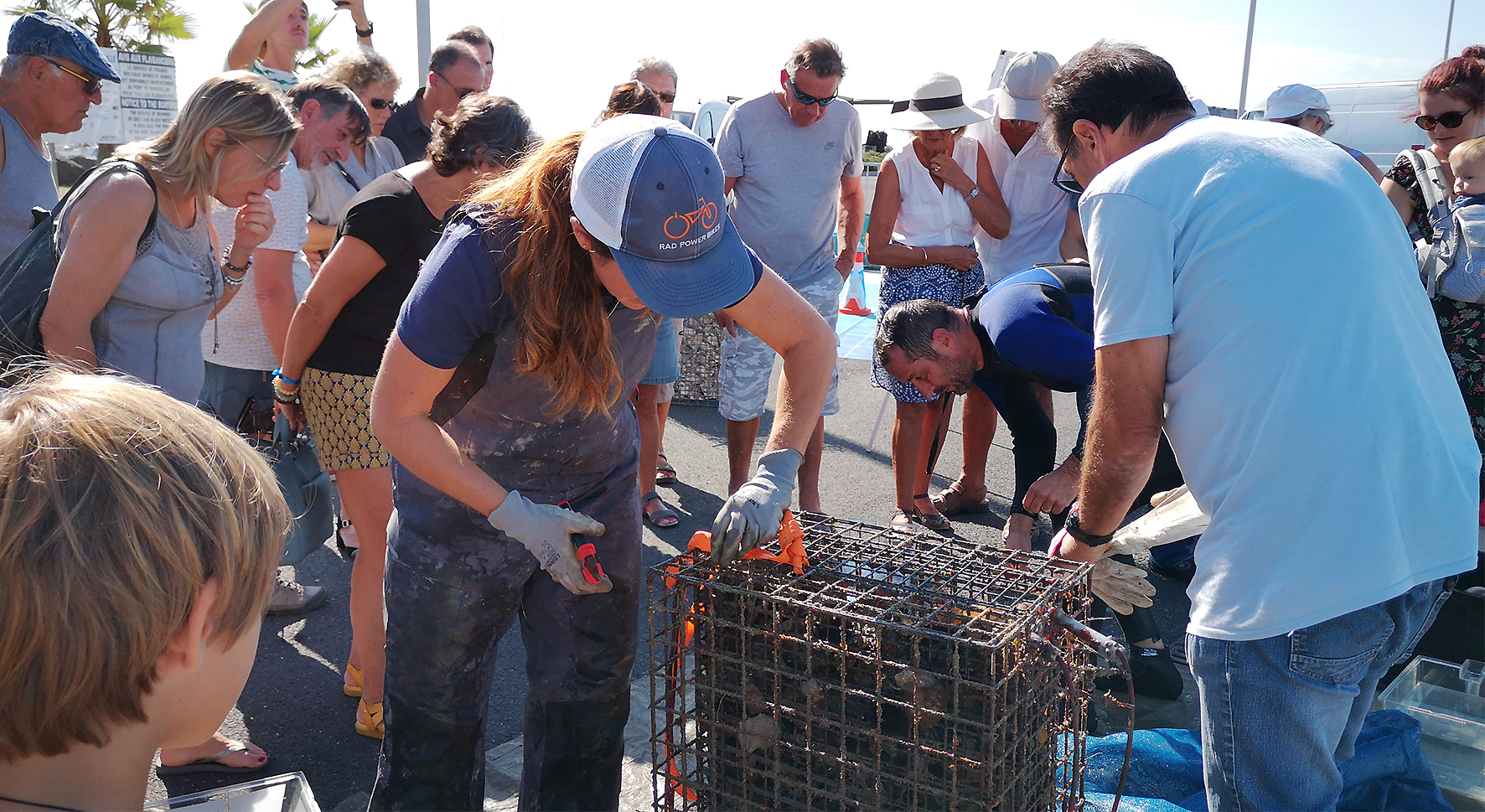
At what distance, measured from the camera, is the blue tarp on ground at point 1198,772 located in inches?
89.6

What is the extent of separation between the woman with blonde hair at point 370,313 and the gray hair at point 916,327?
1.38 m

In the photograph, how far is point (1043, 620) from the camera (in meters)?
1.65

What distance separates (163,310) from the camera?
98.4 inches

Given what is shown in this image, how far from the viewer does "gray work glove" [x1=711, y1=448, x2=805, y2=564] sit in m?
1.76

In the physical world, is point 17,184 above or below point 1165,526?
above

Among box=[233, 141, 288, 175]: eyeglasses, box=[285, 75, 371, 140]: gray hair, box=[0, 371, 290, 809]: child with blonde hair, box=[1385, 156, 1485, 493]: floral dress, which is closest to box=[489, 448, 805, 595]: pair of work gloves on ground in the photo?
box=[0, 371, 290, 809]: child with blonde hair

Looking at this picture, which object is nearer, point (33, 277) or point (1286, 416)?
point (1286, 416)

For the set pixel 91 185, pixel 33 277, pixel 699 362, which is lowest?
pixel 699 362

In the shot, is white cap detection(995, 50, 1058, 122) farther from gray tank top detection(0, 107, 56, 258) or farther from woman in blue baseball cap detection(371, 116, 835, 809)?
gray tank top detection(0, 107, 56, 258)

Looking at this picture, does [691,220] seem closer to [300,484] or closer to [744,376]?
[300,484]

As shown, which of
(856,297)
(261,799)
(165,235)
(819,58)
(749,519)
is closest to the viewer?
(261,799)

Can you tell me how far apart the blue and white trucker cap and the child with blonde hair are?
27.0 inches

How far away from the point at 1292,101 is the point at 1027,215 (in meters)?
2.85

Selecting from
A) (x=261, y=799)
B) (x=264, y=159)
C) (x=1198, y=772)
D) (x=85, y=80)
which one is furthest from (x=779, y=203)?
(x=261, y=799)
